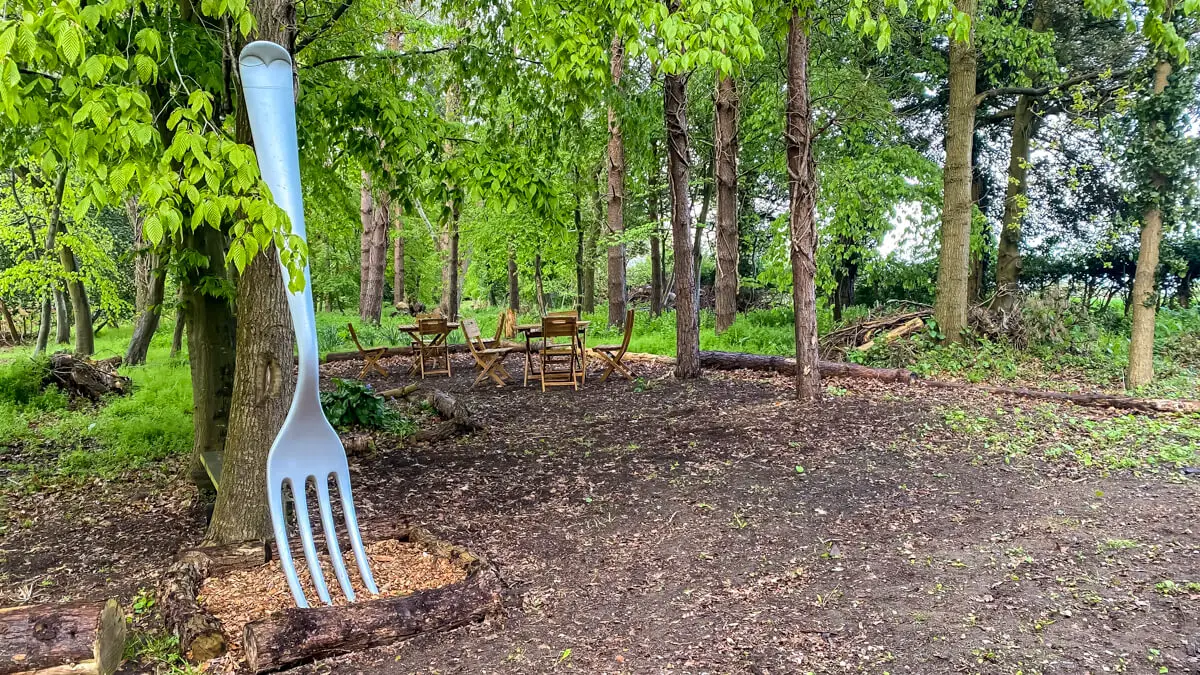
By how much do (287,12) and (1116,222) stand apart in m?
9.18

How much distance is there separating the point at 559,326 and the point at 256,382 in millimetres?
4979

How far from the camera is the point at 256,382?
11.0 ft

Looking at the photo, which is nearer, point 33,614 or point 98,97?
point 98,97

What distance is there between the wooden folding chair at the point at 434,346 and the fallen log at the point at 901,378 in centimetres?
297

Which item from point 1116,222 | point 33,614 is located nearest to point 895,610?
point 33,614

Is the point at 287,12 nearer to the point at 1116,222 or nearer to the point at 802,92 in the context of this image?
the point at 802,92

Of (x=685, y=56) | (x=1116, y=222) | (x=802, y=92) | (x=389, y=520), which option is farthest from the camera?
(x=1116, y=222)

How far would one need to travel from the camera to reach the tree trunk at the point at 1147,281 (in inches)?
275

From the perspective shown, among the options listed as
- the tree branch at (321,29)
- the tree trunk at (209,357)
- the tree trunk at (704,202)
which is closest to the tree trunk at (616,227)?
the tree trunk at (704,202)

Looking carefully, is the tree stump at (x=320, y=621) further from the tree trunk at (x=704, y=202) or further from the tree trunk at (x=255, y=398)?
the tree trunk at (x=704, y=202)

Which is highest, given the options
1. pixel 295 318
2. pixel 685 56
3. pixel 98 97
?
pixel 685 56

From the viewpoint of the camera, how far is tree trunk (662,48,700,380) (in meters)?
8.39

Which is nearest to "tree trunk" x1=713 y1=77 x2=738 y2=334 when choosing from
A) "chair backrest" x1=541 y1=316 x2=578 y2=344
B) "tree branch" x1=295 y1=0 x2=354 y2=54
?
"chair backrest" x1=541 y1=316 x2=578 y2=344

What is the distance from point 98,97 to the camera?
81.4 inches
